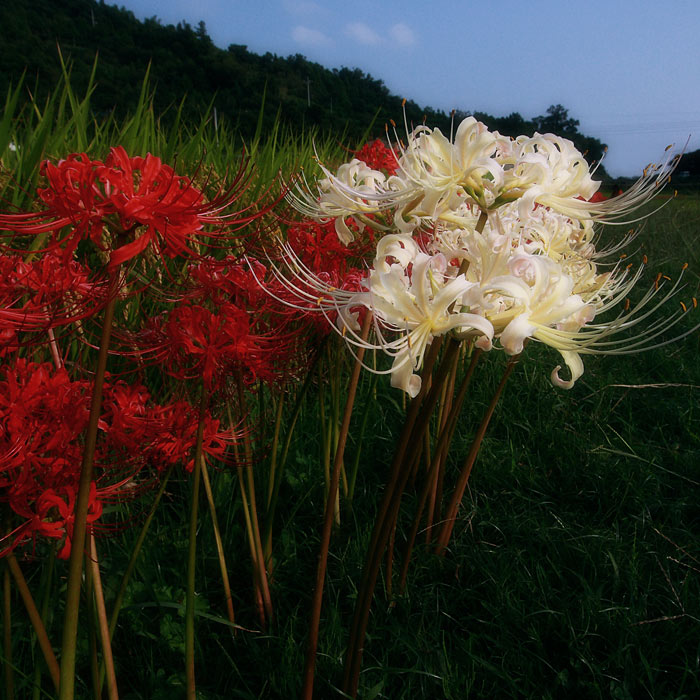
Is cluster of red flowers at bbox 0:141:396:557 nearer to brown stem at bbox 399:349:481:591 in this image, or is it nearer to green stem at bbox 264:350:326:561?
green stem at bbox 264:350:326:561

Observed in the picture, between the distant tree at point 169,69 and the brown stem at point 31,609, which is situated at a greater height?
the distant tree at point 169,69

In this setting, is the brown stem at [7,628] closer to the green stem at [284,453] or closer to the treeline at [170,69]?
the green stem at [284,453]

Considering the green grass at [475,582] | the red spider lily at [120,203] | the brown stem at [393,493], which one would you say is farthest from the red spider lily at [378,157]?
the red spider lily at [120,203]

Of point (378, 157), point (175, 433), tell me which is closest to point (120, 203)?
point (175, 433)

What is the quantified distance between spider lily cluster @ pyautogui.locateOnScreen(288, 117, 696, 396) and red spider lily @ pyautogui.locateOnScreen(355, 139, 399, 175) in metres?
2.12

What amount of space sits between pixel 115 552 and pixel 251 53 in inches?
1115

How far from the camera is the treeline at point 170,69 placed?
13.9 metres

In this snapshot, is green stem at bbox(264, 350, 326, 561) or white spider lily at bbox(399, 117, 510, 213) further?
green stem at bbox(264, 350, 326, 561)

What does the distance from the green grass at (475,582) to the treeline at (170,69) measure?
7547 millimetres

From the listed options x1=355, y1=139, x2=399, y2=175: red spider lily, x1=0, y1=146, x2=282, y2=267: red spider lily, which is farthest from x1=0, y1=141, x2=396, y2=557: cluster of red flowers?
x1=355, y1=139, x2=399, y2=175: red spider lily

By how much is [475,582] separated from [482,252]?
4.13 feet

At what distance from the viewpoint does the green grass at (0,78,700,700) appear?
1486 mm

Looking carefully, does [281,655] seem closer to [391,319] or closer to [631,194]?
[391,319]

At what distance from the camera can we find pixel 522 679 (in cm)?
150
